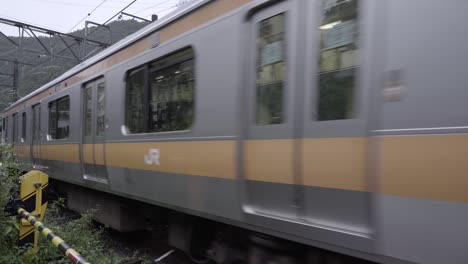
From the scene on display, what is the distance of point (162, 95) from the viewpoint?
16.0ft

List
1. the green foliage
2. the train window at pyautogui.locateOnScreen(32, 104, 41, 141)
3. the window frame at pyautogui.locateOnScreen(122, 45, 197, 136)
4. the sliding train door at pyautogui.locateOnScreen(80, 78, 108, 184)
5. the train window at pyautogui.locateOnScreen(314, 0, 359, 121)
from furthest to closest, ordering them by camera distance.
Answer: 1. the train window at pyautogui.locateOnScreen(32, 104, 41, 141)
2. the sliding train door at pyautogui.locateOnScreen(80, 78, 108, 184)
3. the green foliage
4. the window frame at pyautogui.locateOnScreen(122, 45, 197, 136)
5. the train window at pyautogui.locateOnScreen(314, 0, 359, 121)

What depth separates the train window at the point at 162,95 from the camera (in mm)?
4309

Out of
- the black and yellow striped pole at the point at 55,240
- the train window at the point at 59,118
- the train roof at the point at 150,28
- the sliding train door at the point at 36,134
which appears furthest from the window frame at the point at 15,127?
the black and yellow striped pole at the point at 55,240

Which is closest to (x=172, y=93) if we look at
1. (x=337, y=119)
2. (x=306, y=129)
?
(x=306, y=129)

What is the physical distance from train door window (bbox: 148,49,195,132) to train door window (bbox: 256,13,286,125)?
1050mm

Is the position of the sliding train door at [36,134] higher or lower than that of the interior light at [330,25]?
lower

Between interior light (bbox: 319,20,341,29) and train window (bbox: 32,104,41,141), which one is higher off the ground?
interior light (bbox: 319,20,341,29)

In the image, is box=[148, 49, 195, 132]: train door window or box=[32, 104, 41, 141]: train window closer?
box=[148, 49, 195, 132]: train door window

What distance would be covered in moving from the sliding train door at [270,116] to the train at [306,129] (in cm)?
Answer: 1

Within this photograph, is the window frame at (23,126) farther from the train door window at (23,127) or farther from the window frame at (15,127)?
the window frame at (15,127)

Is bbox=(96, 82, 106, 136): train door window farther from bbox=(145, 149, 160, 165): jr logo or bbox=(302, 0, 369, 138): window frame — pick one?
bbox=(302, 0, 369, 138): window frame

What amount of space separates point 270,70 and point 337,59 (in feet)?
2.01

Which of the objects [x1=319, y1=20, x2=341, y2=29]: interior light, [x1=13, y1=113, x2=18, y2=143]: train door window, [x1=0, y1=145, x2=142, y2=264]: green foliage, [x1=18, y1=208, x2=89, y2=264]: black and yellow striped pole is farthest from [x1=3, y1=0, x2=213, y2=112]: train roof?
[x1=13, y1=113, x2=18, y2=143]: train door window

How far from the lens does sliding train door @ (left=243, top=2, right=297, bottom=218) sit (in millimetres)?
2980
